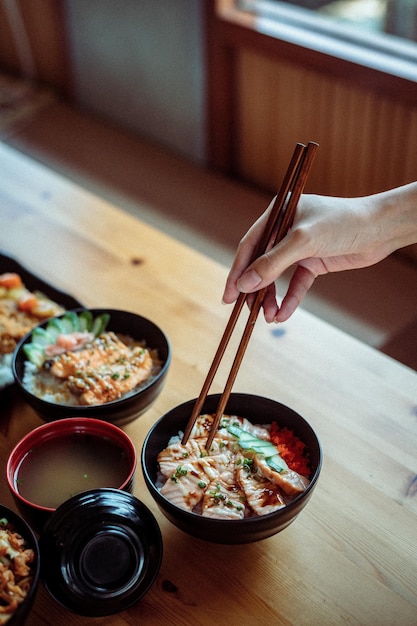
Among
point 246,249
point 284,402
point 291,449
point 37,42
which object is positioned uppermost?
point 246,249

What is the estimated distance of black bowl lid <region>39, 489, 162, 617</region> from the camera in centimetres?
116

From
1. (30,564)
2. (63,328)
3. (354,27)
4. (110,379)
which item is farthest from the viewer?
(354,27)

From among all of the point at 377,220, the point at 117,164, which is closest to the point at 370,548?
the point at 377,220

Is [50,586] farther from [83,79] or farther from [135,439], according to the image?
[83,79]

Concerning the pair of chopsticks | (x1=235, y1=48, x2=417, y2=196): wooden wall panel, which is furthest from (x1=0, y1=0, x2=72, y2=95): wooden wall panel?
the pair of chopsticks

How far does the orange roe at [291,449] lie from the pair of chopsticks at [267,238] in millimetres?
115

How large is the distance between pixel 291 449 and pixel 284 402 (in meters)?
0.26

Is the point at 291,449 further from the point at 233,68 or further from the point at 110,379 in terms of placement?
the point at 233,68

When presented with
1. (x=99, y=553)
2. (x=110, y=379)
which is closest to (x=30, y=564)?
(x=99, y=553)

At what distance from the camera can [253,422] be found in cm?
145

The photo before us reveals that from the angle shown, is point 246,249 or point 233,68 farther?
point 233,68

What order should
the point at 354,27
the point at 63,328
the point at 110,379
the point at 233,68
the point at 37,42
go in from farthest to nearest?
the point at 37,42 → the point at 233,68 → the point at 354,27 → the point at 63,328 → the point at 110,379

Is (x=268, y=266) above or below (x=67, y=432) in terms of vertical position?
above

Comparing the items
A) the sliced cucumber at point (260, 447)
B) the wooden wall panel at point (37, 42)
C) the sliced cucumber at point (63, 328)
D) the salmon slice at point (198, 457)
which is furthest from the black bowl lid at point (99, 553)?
the wooden wall panel at point (37, 42)
